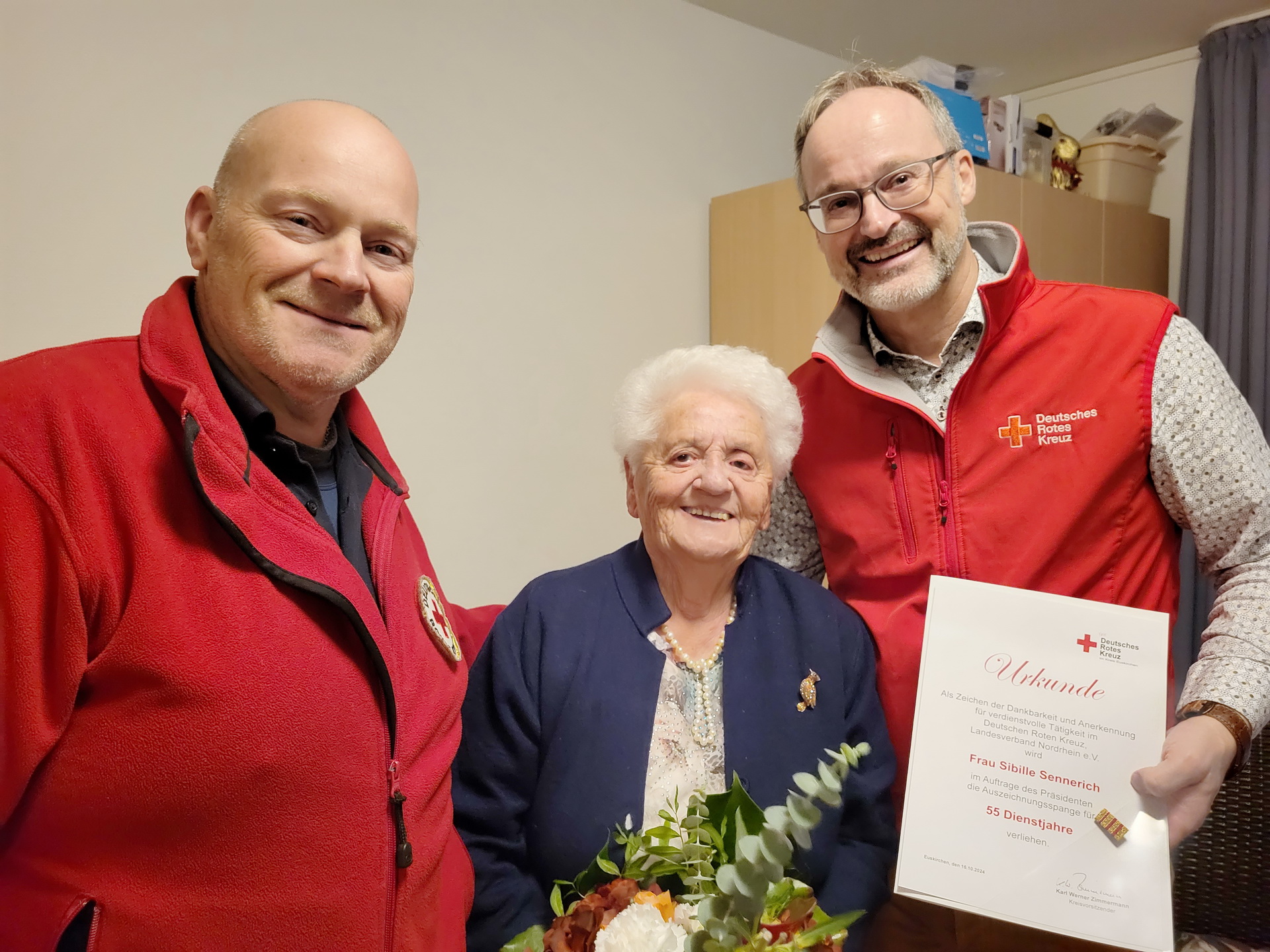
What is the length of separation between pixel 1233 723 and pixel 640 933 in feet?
3.06

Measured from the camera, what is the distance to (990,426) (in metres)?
1.45

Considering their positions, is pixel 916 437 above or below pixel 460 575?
above

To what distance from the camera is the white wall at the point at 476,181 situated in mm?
1994

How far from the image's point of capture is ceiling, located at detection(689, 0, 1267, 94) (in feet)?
10.7

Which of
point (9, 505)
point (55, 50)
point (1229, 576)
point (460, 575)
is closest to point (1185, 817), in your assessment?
point (1229, 576)

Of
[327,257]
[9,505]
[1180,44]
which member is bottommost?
[9,505]

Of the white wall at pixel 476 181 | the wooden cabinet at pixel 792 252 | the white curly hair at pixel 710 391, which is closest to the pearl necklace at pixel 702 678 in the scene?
the white curly hair at pixel 710 391

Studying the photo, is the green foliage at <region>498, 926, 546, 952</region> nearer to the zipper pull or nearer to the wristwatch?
the zipper pull

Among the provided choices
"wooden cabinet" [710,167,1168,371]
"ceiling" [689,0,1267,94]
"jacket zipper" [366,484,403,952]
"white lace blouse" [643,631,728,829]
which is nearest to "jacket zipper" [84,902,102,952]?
"jacket zipper" [366,484,403,952]

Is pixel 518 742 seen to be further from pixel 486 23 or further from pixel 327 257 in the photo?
pixel 486 23

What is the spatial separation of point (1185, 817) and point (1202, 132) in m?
3.37

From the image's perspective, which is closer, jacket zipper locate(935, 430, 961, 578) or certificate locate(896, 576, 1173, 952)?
certificate locate(896, 576, 1173, 952)

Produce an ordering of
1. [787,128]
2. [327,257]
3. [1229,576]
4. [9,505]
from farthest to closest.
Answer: [787,128], [1229,576], [327,257], [9,505]

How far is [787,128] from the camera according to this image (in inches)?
139
